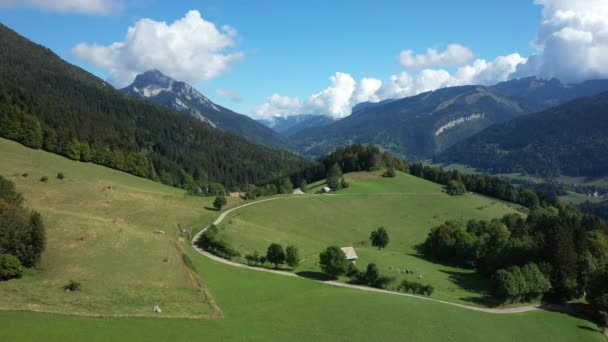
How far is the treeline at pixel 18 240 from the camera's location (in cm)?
4122

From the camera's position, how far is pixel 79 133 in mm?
131125

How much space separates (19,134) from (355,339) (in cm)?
11944

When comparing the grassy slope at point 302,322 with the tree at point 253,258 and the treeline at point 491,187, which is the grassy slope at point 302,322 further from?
the treeline at point 491,187

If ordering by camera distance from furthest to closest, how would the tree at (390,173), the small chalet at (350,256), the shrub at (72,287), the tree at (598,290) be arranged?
the tree at (390,173) → the small chalet at (350,256) → the tree at (598,290) → the shrub at (72,287)

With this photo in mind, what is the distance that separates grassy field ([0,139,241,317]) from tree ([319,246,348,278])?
2263 centimetres

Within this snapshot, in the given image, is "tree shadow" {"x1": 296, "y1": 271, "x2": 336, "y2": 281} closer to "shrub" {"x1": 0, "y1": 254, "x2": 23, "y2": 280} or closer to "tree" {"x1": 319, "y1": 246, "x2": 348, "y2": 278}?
"tree" {"x1": 319, "y1": 246, "x2": 348, "y2": 278}

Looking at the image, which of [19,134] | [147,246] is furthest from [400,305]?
[19,134]

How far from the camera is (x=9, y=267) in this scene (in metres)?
41.1

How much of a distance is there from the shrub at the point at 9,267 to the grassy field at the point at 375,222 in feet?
110

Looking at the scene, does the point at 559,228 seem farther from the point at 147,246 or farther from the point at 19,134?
the point at 19,134

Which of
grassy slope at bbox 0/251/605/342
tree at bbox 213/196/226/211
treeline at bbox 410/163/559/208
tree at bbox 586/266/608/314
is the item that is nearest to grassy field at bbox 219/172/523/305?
tree at bbox 213/196/226/211

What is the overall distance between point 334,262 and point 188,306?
26.6m

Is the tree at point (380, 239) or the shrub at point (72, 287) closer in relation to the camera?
the shrub at point (72, 287)

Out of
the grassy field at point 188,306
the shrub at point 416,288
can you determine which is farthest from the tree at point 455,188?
the shrub at point 416,288
